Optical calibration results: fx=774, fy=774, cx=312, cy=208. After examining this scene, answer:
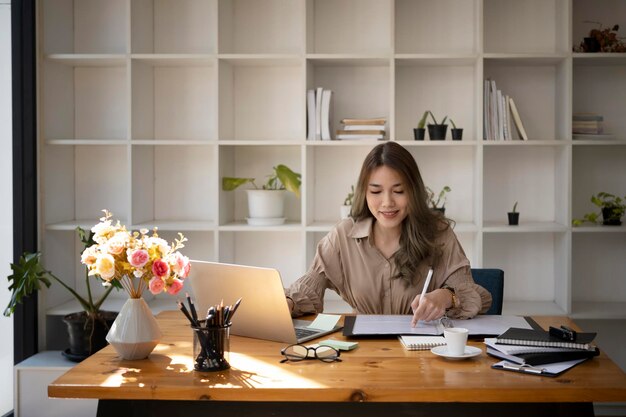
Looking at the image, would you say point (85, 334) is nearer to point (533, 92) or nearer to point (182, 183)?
point (182, 183)

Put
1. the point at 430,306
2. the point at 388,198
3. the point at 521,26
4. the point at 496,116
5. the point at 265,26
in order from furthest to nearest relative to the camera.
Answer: the point at 265,26
the point at 521,26
the point at 496,116
the point at 388,198
the point at 430,306

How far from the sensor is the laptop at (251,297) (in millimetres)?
2205

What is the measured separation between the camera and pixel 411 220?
2805mm

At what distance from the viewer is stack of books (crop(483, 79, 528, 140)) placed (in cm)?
400

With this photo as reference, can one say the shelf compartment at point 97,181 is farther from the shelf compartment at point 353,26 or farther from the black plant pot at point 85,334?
the shelf compartment at point 353,26

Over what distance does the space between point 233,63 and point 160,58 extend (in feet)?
1.33

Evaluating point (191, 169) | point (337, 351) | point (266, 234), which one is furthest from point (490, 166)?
point (337, 351)

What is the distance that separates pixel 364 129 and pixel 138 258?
7.09 feet

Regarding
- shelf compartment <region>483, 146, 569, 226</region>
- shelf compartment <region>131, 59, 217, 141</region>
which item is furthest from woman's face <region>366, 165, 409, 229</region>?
shelf compartment <region>131, 59, 217, 141</region>

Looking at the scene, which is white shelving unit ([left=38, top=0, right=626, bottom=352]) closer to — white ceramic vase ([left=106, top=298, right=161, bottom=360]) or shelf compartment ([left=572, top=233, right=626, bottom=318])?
shelf compartment ([left=572, top=233, right=626, bottom=318])

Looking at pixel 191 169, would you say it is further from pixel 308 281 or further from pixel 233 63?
pixel 308 281

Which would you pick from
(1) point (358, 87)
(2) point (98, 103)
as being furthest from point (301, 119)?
(2) point (98, 103)

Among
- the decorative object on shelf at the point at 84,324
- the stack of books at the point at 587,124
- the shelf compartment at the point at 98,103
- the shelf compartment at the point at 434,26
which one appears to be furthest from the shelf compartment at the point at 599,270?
the shelf compartment at the point at 98,103

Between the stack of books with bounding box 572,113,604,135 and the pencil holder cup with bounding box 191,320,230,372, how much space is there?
275cm
